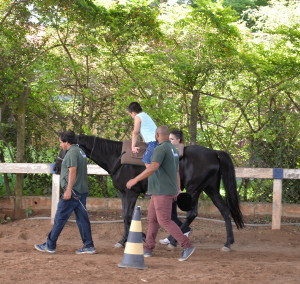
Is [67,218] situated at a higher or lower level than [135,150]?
lower

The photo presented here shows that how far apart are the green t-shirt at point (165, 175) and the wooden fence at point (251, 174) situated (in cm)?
366

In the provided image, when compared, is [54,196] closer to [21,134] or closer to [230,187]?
[21,134]

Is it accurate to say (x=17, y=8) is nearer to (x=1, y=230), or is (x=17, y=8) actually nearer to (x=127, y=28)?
(x=127, y=28)

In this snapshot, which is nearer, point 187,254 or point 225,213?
point 187,254

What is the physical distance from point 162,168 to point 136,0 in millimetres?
5614

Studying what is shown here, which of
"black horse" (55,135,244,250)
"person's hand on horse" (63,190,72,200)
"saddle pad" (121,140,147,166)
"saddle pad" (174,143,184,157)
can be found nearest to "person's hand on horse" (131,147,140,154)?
"saddle pad" (121,140,147,166)

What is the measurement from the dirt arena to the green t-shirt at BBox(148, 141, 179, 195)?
3.06 feet

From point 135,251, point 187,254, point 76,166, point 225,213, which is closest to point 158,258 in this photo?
point 187,254

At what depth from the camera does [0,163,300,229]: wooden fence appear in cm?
1069

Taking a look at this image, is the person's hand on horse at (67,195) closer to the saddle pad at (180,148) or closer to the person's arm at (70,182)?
the person's arm at (70,182)

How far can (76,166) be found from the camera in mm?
7898

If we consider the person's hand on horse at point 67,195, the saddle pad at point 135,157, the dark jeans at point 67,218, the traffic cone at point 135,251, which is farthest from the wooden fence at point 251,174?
the traffic cone at point 135,251

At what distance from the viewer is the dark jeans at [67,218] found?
26.3 feet

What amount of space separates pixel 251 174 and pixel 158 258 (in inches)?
156
